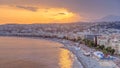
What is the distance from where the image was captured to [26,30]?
413 feet

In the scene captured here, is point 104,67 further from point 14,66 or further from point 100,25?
point 100,25

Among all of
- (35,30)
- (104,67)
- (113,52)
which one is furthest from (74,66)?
(35,30)

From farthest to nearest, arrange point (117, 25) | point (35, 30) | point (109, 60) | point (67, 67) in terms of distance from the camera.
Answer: point (35, 30) < point (117, 25) < point (109, 60) < point (67, 67)

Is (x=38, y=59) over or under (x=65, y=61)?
under

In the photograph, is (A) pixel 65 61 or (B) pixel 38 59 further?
(B) pixel 38 59

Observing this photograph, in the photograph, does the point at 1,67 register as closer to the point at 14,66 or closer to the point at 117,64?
the point at 14,66

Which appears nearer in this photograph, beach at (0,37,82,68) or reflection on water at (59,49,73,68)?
reflection on water at (59,49,73,68)

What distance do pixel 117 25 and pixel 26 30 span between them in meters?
54.1

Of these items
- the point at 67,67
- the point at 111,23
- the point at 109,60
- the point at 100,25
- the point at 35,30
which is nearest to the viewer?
the point at 67,67

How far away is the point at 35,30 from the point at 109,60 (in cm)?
10215

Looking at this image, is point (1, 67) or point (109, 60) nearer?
point (1, 67)

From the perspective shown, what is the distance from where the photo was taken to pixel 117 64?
21.8 meters

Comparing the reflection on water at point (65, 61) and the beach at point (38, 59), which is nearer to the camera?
the reflection on water at point (65, 61)

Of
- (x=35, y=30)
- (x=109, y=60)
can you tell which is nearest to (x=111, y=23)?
(x=35, y=30)
